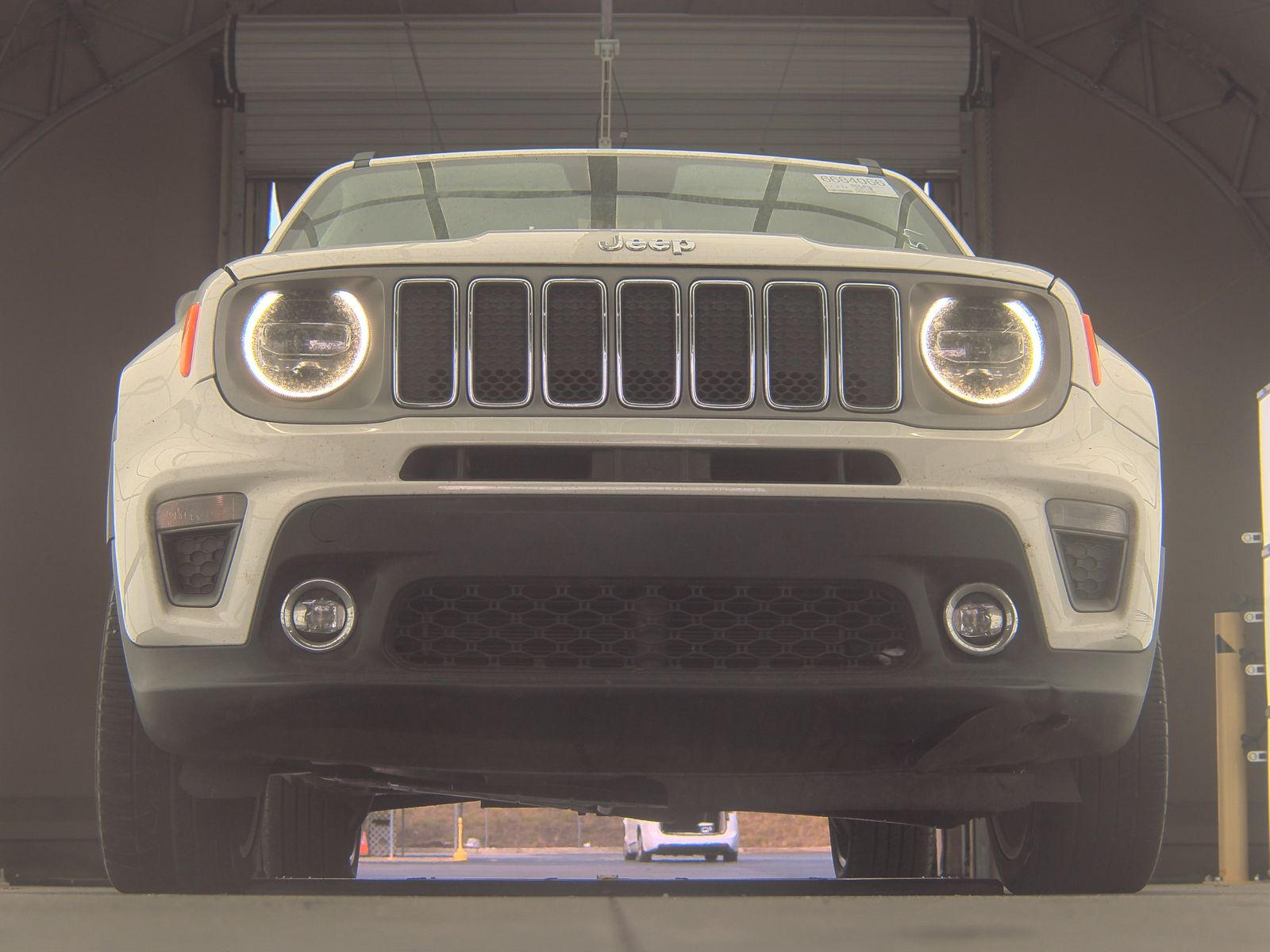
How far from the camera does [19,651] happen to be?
13.4m

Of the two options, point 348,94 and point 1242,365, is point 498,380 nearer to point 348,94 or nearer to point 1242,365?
point 348,94

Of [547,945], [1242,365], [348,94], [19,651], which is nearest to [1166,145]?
[1242,365]

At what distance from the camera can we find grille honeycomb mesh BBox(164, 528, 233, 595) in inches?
99.0

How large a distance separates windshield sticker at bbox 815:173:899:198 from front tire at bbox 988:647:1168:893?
5.10 ft

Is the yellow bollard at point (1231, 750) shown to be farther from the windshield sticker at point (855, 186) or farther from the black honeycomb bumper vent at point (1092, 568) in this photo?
the black honeycomb bumper vent at point (1092, 568)

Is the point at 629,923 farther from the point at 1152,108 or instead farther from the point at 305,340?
the point at 1152,108

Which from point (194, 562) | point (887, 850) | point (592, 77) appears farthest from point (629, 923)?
point (592, 77)

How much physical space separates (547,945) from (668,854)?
22461 millimetres

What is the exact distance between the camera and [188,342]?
2664 millimetres

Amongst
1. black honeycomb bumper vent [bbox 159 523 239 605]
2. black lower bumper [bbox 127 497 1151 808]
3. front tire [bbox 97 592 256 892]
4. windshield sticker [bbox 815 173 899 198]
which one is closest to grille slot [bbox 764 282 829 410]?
black lower bumper [bbox 127 497 1151 808]

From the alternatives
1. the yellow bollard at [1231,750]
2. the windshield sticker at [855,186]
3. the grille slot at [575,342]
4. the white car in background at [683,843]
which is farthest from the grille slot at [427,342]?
the white car in background at [683,843]

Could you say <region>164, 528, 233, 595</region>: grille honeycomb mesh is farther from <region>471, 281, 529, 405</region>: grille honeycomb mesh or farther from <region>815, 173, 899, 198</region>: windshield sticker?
<region>815, 173, 899, 198</region>: windshield sticker

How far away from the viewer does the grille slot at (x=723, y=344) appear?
261cm

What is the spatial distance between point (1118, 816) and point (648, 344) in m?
1.48
